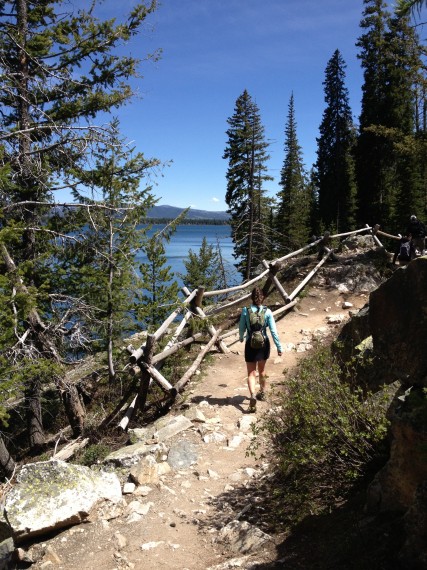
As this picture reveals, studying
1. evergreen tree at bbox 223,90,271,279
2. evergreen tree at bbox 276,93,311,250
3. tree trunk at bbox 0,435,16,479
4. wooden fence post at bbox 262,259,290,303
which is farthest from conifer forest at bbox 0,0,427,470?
evergreen tree at bbox 276,93,311,250

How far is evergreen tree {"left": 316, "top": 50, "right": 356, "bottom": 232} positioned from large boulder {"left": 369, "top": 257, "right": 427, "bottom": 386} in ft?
100

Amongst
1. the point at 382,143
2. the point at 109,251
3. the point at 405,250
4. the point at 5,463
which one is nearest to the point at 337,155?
the point at 382,143

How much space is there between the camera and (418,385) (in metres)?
3.66

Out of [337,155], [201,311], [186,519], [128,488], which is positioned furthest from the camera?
[337,155]

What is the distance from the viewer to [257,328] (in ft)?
23.7

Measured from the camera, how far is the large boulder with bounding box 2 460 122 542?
490 centimetres

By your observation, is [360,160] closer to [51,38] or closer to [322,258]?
[322,258]

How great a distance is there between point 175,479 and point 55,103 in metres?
8.72

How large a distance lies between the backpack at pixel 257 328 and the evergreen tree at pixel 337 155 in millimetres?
27913

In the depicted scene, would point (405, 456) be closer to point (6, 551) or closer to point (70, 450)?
point (6, 551)

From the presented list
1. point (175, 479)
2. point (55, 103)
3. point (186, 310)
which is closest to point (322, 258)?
point (186, 310)

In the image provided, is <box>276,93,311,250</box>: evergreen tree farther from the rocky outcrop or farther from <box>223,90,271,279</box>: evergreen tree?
the rocky outcrop

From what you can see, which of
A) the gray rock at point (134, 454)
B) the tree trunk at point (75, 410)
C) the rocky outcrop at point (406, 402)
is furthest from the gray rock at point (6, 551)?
the tree trunk at point (75, 410)

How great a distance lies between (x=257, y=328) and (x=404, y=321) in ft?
11.4
